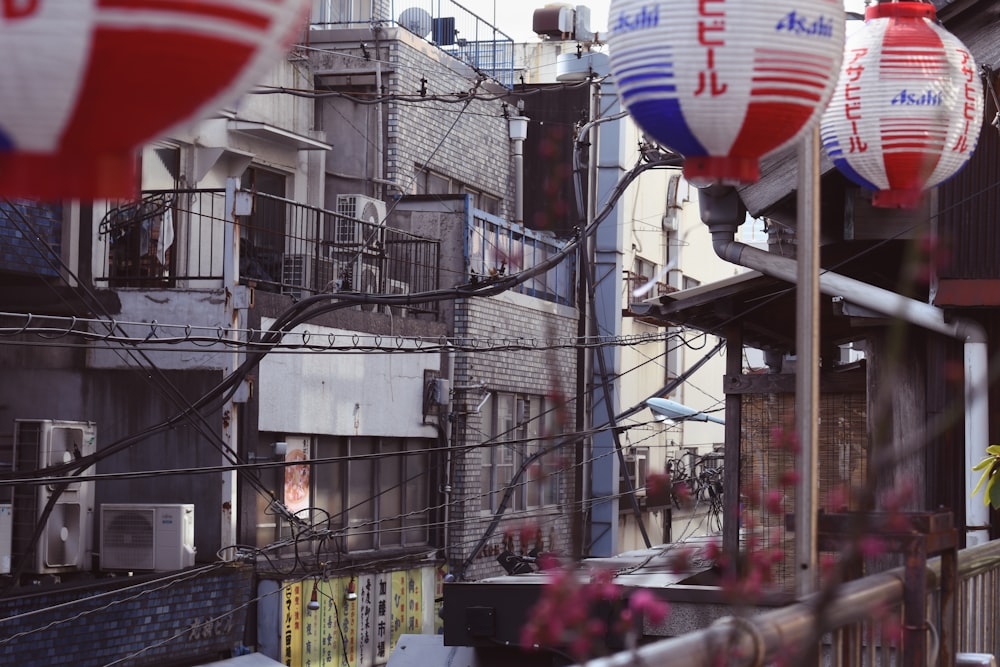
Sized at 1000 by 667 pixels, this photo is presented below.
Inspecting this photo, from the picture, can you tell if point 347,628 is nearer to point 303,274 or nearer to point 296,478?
point 296,478

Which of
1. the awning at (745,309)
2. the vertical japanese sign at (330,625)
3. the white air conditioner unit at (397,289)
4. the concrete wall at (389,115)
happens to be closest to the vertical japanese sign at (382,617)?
the vertical japanese sign at (330,625)

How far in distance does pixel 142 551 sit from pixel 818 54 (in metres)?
12.8

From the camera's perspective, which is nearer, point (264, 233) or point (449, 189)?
point (264, 233)

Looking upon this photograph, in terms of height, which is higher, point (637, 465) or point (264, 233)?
point (264, 233)

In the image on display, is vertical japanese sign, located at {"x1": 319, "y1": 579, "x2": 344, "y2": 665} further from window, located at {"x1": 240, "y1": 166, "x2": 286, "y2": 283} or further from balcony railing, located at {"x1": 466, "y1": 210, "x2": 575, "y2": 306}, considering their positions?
balcony railing, located at {"x1": 466, "y1": 210, "x2": 575, "y2": 306}

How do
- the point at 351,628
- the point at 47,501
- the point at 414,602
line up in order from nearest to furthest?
the point at 47,501, the point at 351,628, the point at 414,602

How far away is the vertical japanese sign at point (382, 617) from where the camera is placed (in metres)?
19.8

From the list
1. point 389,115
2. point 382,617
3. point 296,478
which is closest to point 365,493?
point 382,617

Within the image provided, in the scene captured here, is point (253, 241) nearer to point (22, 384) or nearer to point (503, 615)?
point (22, 384)

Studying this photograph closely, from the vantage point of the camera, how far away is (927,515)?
4.29 m

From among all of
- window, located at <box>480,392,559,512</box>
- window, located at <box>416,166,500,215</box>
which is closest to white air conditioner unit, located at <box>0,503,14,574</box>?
window, located at <box>480,392,559,512</box>

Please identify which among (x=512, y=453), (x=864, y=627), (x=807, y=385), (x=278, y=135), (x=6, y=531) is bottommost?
(x=6, y=531)

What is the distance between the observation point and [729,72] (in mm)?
4301

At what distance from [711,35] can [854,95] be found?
252 cm
